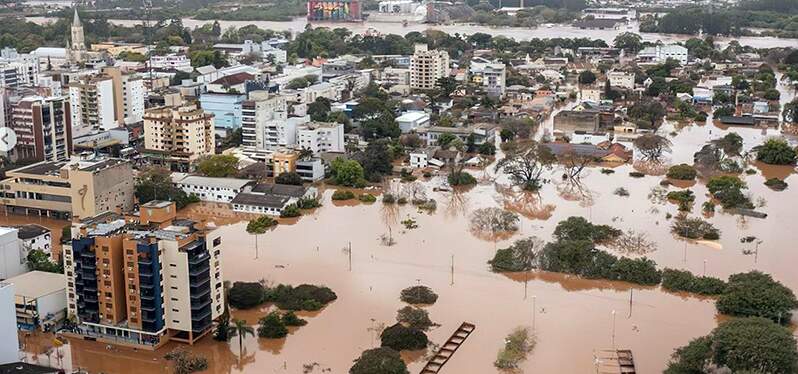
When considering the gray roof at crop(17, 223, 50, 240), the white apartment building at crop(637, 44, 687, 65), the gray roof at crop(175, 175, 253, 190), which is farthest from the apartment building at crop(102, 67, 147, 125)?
the white apartment building at crop(637, 44, 687, 65)

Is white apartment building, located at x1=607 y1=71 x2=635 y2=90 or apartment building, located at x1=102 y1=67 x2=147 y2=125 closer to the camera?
apartment building, located at x1=102 y1=67 x2=147 y2=125

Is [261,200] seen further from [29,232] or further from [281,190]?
[29,232]

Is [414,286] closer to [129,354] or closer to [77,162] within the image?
[129,354]

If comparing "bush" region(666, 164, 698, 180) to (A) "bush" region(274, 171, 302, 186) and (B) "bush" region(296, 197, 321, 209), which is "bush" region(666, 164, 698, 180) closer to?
(B) "bush" region(296, 197, 321, 209)

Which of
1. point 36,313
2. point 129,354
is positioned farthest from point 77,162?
point 129,354

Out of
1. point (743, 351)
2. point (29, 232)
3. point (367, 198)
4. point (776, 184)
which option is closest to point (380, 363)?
point (743, 351)
